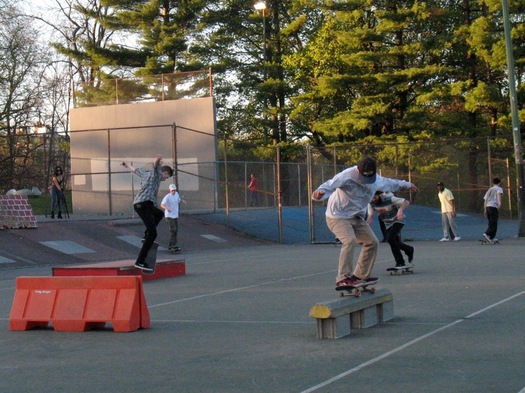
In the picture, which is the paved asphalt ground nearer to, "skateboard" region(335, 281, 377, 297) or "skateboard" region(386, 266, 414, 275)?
"skateboard" region(386, 266, 414, 275)

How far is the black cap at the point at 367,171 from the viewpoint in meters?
10.8

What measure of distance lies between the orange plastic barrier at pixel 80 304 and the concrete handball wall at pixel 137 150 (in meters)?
24.7

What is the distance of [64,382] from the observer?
769cm

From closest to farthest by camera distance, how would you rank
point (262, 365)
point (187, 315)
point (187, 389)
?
point (187, 389)
point (262, 365)
point (187, 315)

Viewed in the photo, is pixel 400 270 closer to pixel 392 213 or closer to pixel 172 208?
pixel 392 213

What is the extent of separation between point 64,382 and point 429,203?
119 ft

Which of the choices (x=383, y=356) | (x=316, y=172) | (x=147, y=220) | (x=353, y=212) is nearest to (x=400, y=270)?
(x=147, y=220)

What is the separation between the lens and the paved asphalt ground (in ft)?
24.4

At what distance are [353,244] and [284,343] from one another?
6.51 ft

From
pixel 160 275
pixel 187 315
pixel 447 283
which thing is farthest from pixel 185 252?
pixel 187 315

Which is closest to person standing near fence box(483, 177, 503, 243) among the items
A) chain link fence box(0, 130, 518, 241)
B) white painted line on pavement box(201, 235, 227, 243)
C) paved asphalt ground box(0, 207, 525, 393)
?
chain link fence box(0, 130, 518, 241)

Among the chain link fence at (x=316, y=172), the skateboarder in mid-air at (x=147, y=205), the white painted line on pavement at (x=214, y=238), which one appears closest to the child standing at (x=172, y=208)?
the white painted line on pavement at (x=214, y=238)

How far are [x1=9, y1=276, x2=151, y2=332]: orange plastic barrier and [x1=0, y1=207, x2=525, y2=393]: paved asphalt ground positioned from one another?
0.56 feet

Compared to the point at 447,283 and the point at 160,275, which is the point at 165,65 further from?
the point at 447,283
